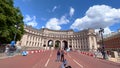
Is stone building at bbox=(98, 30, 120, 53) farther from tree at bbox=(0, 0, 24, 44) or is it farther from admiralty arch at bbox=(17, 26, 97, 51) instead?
tree at bbox=(0, 0, 24, 44)

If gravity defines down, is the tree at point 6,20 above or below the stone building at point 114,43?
above

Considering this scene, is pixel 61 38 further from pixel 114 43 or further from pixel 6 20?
pixel 6 20

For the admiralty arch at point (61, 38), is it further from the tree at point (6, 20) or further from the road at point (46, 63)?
the road at point (46, 63)

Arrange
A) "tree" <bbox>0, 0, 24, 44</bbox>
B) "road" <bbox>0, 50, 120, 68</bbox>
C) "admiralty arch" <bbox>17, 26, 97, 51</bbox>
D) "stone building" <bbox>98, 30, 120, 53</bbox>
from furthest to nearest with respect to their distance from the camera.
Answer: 1. "admiralty arch" <bbox>17, 26, 97, 51</bbox>
2. "stone building" <bbox>98, 30, 120, 53</bbox>
3. "tree" <bbox>0, 0, 24, 44</bbox>
4. "road" <bbox>0, 50, 120, 68</bbox>

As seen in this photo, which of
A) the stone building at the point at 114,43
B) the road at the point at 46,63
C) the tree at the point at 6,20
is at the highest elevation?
the tree at the point at 6,20

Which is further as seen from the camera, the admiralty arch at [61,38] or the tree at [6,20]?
the admiralty arch at [61,38]

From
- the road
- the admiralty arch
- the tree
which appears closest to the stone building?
the road

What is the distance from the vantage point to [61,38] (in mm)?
122625

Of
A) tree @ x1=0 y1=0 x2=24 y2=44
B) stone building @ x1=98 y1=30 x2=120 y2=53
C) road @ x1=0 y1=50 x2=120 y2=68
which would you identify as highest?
tree @ x1=0 y1=0 x2=24 y2=44

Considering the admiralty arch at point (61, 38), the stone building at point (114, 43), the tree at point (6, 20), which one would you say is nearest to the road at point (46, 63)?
the tree at point (6, 20)

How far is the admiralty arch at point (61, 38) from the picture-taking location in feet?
303

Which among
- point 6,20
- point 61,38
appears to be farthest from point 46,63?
point 61,38

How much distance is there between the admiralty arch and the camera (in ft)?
303

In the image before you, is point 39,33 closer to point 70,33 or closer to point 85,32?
point 70,33
